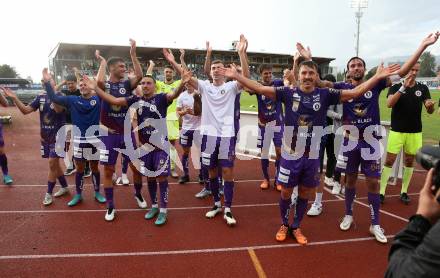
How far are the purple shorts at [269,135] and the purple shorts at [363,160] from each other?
1943 mm

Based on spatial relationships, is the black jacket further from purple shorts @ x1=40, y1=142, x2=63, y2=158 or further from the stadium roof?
the stadium roof

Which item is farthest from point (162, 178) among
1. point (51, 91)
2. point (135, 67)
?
point (51, 91)

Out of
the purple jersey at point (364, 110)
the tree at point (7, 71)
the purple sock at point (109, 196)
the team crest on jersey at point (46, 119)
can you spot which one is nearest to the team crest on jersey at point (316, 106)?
the purple jersey at point (364, 110)

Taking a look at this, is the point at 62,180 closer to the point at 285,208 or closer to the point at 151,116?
the point at 151,116

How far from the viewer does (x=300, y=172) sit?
4.14m

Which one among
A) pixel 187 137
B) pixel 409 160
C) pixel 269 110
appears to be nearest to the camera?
pixel 409 160

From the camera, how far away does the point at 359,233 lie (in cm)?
461

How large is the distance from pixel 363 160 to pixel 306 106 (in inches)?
48.2

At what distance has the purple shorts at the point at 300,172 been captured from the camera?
412 centimetres

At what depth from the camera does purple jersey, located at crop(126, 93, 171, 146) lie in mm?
4766

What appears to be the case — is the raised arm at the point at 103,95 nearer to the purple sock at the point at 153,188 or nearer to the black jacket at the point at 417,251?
the purple sock at the point at 153,188

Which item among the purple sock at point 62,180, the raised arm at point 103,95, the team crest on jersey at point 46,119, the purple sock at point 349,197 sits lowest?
the purple sock at point 62,180

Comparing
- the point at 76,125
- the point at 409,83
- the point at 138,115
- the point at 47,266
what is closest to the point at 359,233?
the point at 409,83

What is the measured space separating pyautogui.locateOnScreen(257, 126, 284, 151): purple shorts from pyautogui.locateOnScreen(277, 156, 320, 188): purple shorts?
239 cm
